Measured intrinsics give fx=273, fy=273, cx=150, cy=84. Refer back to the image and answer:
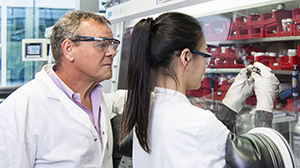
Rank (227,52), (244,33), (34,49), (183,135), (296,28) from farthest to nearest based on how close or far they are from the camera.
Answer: (34,49) < (227,52) < (244,33) < (296,28) < (183,135)

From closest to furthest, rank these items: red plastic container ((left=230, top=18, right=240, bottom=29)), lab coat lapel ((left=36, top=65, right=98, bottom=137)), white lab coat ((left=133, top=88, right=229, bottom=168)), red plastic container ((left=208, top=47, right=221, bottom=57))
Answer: white lab coat ((left=133, top=88, right=229, bottom=168))
lab coat lapel ((left=36, top=65, right=98, bottom=137))
red plastic container ((left=230, top=18, right=240, bottom=29))
red plastic container ((left=208, top=47, right=221, bottom=57))

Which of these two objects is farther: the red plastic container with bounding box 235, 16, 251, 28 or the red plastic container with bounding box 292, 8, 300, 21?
the red plastic container with bounding box 235, 16, 251, 28

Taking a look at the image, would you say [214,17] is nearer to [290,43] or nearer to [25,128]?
[290,43]

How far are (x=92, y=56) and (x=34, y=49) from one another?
12.2ft

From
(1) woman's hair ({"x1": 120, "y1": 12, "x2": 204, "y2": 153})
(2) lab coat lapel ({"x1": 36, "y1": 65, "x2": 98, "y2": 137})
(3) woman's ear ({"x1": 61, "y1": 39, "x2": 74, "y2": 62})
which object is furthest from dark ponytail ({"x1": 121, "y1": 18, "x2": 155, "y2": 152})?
(3) woman's ear ({"x1": 61, "y1": 39, "x2": 74, "y2": 62})

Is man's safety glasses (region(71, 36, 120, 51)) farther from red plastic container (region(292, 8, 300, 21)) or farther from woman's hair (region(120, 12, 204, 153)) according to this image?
red plastic container (region(292, 8, 300, 21))

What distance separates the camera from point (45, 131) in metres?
1.33

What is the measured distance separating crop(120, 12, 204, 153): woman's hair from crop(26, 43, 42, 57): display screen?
4.15 m

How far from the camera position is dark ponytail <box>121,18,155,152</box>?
982 millimetres

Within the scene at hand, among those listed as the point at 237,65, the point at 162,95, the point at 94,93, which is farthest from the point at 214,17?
the point at 162,95

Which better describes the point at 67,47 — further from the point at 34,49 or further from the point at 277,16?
the point at 34,49

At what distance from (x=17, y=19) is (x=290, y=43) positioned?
24.7 ft

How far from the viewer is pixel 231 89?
5.60 ft

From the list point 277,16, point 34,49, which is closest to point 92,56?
point 277,16
